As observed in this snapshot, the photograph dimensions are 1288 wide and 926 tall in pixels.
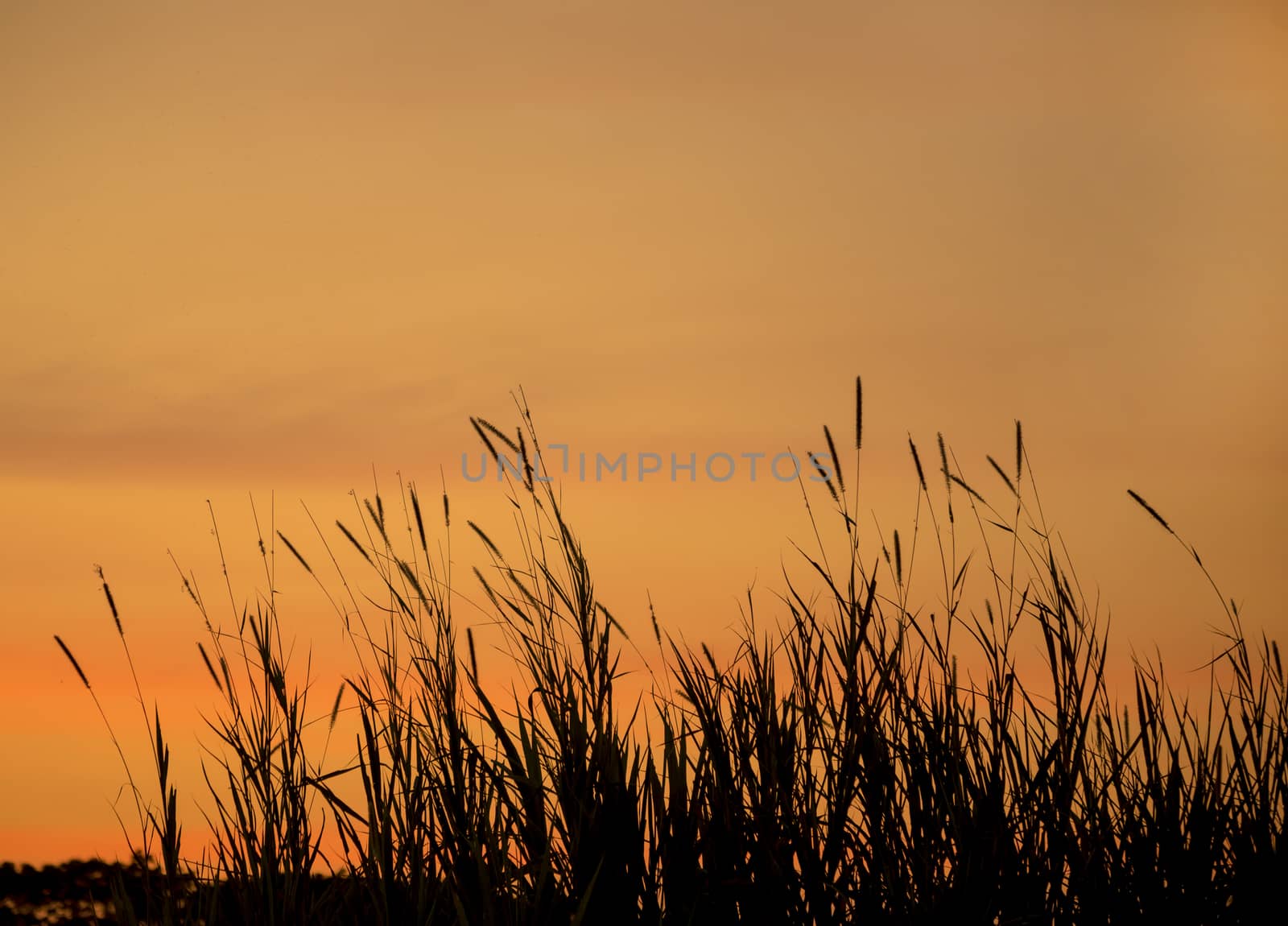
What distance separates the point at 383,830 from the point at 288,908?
8.7 inches

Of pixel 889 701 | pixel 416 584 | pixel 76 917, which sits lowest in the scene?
pixel 76 917

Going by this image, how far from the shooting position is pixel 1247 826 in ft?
6.54

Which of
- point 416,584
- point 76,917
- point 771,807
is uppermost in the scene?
point 416,584

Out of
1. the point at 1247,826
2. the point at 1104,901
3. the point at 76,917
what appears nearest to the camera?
the point at 1104,901

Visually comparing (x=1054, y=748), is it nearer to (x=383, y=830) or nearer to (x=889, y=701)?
(x=889, y=701)

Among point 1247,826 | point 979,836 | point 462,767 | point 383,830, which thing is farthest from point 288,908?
point 1247,826

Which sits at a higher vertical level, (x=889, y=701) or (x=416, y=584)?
(x=416, y=584)

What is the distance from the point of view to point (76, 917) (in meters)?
5.15

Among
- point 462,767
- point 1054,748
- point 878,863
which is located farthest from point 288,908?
point 1054,748

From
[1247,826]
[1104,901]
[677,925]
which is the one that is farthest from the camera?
[1247,826]

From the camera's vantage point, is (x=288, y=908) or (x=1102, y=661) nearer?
(x=288, y=908)

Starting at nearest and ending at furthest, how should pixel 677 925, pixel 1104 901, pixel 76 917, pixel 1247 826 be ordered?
1. pixel 677 925
2. pixel 1104 901
3. pixel 1247 826
4. pixel 76 917

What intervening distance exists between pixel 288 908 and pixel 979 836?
3.85 feet

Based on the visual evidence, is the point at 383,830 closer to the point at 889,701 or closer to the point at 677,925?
the point at 677,925
